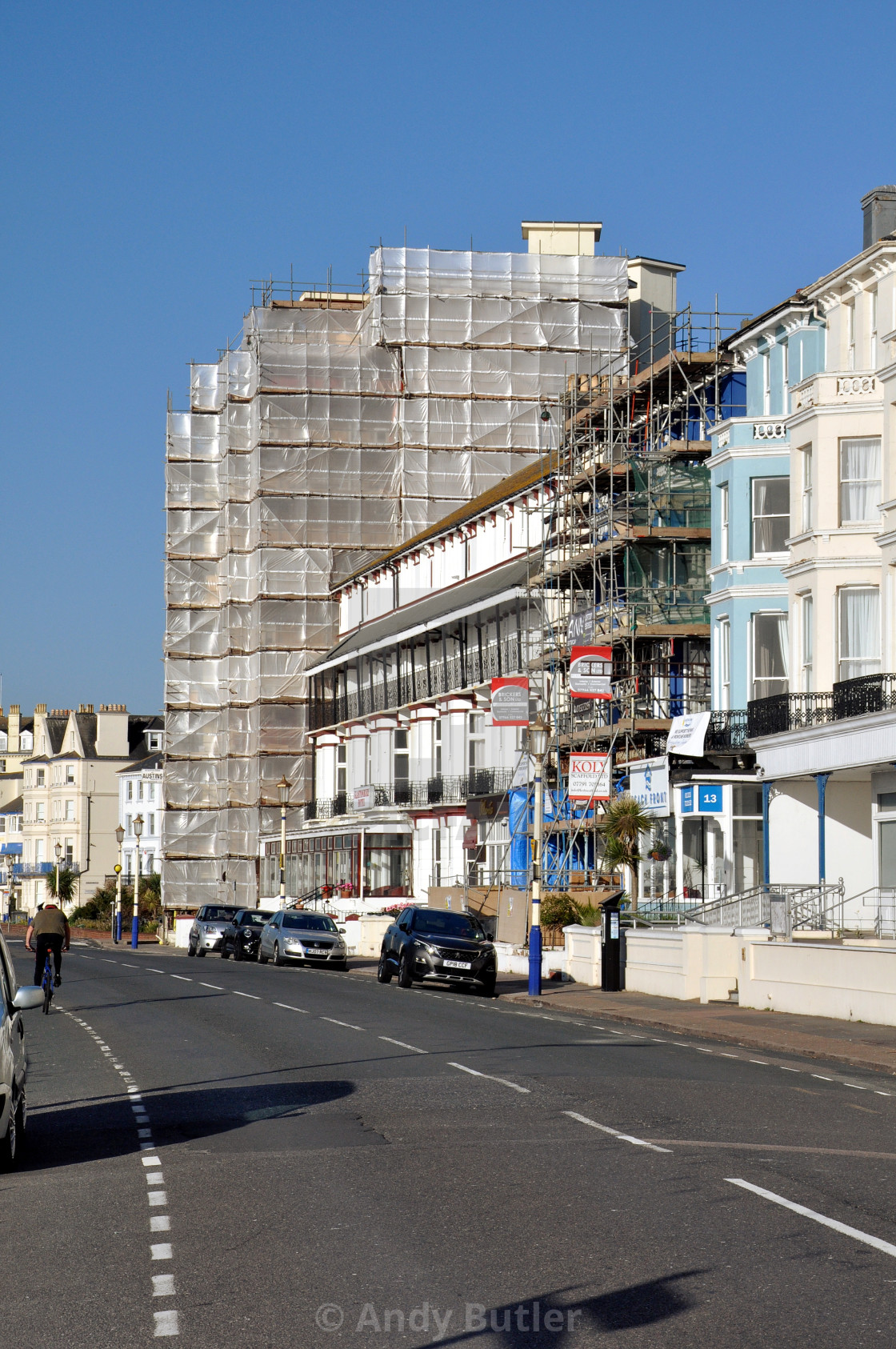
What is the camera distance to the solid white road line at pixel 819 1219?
362 inches

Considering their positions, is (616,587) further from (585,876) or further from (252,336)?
(252,336)

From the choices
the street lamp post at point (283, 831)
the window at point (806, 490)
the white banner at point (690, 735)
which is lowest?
the street lamp post at point (283, 831)

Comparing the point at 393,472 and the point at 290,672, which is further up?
the point at 393,472

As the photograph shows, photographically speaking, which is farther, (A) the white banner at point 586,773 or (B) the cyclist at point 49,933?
(A) the white banner at point 586,773

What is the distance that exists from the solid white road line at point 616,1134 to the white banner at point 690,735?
24.3 metres

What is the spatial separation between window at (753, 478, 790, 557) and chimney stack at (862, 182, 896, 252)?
542 cm

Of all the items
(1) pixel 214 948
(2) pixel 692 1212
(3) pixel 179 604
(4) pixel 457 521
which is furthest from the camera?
(3) pixel 179 604

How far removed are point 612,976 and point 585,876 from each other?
1202 centimetres

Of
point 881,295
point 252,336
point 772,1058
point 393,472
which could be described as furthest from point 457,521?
point 772,1058

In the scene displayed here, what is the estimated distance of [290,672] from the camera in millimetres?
77312

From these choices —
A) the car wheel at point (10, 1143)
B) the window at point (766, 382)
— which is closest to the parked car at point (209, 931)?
the window at point (766, 382)

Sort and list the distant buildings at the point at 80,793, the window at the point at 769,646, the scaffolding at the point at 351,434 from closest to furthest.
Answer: the window at the point at 769,646 → the scaffolding at the point at 351,434 → the distant buildings at the point at 80,793

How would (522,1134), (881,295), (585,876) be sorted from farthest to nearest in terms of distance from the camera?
(585,876), (881,295), (522,1134)

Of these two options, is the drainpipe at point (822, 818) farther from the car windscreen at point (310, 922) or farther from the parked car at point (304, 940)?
the car windscreen at point (310, 922)
